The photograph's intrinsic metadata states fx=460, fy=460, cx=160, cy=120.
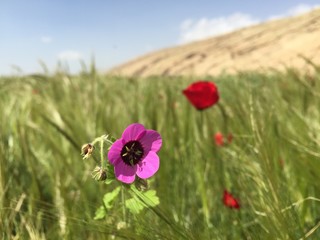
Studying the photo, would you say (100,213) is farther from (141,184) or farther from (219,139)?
(219,139)

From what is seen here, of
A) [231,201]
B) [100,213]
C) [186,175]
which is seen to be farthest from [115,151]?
[186,175]

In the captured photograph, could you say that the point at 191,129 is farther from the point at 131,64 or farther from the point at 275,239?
the point at 131,64

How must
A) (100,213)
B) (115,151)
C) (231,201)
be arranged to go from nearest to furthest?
(115,151) < (100,213) < (231,201)

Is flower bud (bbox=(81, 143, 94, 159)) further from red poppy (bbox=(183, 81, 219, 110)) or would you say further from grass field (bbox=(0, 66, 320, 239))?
red poppy (bbox=(183, 81, 219, 110))

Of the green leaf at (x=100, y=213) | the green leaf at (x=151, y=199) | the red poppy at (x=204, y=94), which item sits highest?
the red poppy at (x=204, y=94)

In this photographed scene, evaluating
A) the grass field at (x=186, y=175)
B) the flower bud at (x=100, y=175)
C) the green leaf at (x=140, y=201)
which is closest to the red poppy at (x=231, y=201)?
the grass field at (x=186, y=175)

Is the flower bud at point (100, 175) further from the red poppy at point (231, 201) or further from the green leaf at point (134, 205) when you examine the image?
the red poppy at point (231, 201)

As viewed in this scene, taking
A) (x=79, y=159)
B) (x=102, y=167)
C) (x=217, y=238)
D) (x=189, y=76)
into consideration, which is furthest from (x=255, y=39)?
(x=189, y=76)
